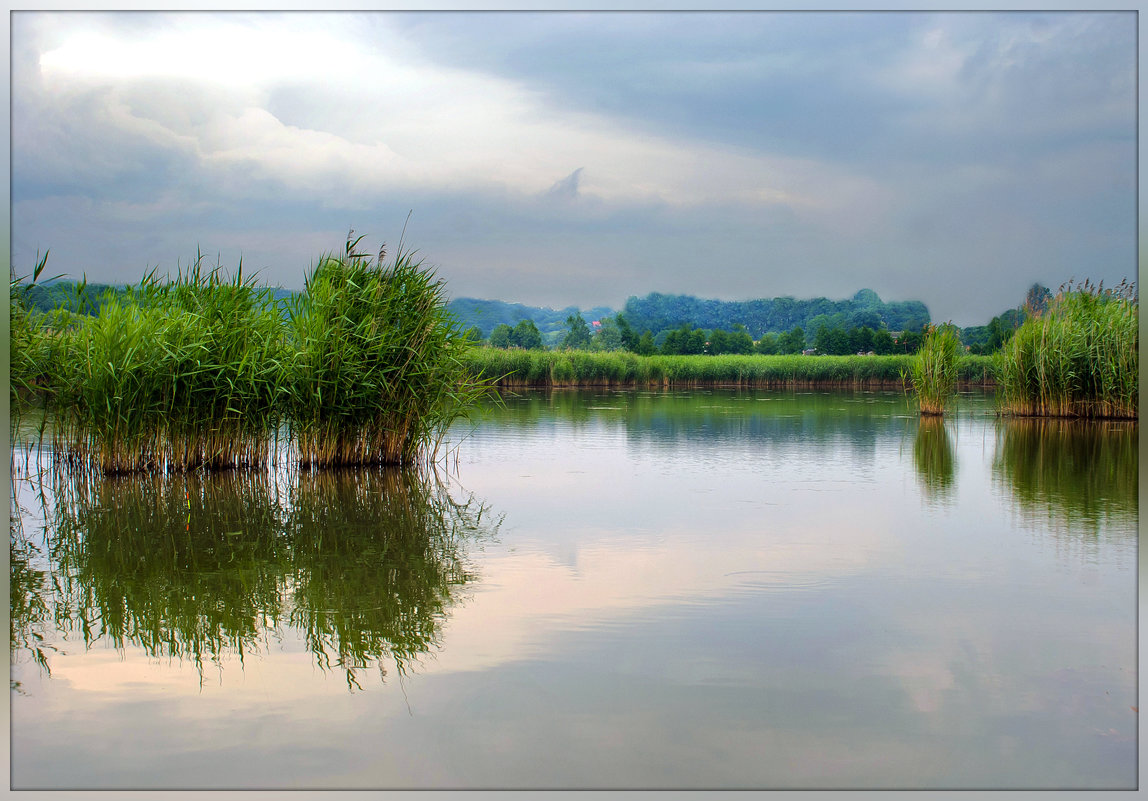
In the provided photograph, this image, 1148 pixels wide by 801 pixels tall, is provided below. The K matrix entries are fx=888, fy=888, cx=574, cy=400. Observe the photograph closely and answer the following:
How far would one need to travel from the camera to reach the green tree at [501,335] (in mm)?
31403

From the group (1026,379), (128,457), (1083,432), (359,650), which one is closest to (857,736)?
(359,650)

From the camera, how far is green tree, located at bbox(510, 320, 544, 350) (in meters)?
32.0

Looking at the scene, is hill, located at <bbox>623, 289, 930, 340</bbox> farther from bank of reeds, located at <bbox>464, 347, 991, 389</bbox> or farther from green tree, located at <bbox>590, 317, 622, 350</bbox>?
bank of reeds, located at <bbox>464, 347, 991, 389</bbox>

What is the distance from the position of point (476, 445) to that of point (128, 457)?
4692mm

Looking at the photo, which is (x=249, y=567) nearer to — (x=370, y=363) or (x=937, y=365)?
(x=370, y=363)

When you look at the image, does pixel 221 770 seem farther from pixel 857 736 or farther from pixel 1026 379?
pixel 1026 379

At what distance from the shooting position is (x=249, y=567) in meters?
5.33

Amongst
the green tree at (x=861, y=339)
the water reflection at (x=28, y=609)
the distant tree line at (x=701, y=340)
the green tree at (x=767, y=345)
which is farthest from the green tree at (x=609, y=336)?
the water reflection at (x=28, y=609)

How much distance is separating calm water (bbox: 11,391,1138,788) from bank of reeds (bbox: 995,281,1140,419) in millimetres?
7663

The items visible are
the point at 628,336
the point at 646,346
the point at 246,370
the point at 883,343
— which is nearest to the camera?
the point at 246,370

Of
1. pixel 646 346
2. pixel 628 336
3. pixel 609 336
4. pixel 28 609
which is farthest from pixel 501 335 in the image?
pixel 28 609

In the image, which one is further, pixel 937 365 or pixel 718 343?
pixel 718 343

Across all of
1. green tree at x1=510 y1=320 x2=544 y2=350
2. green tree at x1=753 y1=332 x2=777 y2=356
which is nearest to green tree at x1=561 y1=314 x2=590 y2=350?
green tree at x1=753 y1=332 x2=777 y2=356

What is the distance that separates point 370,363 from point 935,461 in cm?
657
